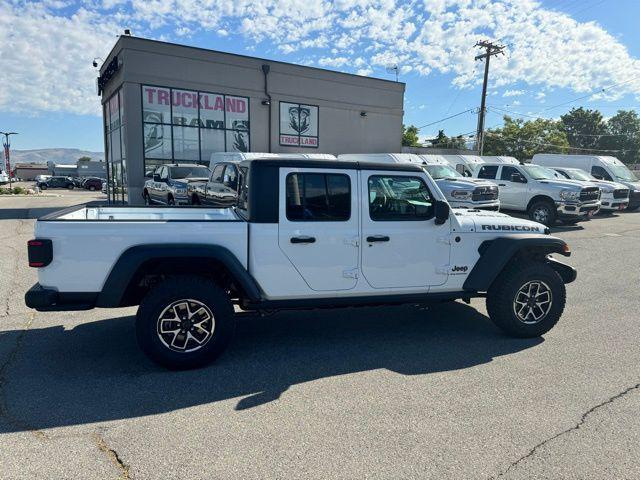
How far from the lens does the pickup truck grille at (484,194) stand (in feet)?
41.5

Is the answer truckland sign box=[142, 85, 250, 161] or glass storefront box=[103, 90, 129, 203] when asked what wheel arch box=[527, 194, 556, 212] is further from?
glass storefront box=[103, 90, 129, 203]

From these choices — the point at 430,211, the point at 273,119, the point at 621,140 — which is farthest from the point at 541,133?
the point at 430,211

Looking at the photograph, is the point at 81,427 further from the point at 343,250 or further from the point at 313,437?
the point at 343,250

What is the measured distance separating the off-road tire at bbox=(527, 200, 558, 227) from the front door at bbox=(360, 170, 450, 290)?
10.8m

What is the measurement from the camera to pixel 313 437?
2975 millimetres

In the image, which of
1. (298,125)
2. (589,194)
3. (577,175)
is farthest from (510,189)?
(298,125)

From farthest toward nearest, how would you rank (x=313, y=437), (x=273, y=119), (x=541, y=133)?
(x=541, y=133), (x=273, y=119), (x=313, y=437)

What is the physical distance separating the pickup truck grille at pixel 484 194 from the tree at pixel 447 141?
5227cm

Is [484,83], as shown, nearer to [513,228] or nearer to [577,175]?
[577,175]

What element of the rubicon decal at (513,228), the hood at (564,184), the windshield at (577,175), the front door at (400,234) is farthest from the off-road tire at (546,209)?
the front door at (400,234)

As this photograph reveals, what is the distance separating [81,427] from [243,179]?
101 inches

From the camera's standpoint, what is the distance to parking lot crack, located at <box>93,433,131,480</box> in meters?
2.58

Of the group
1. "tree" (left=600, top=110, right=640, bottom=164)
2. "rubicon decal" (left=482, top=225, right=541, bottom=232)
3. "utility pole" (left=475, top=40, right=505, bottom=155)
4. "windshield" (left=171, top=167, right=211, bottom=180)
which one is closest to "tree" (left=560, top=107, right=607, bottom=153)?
"tree" (left=600, top=110, right=640, bottom=164)

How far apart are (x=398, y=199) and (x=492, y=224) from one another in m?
1.09
